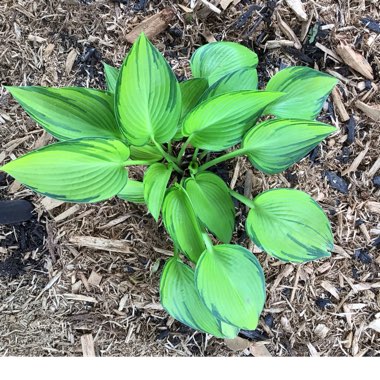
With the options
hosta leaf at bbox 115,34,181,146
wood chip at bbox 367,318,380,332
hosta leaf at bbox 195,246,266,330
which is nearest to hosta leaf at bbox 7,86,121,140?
hosta leaf at bbox 115,34,181,146

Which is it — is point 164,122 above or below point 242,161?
above

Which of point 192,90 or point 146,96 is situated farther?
point 192,90

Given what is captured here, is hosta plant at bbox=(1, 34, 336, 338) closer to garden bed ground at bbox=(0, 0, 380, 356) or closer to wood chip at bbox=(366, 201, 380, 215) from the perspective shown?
garden bed ground at bbox=(0, 0, 380, 356)

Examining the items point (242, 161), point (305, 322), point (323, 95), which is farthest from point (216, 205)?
point (305, 322)

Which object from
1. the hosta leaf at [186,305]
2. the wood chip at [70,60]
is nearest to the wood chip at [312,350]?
Answer: the hosta leaf at [186,305]

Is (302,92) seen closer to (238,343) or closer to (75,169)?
(75,169)

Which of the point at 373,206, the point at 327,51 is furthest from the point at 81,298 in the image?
the point at 327,51

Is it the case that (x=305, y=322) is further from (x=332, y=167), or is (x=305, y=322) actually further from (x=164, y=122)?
(x=164, y=122)
